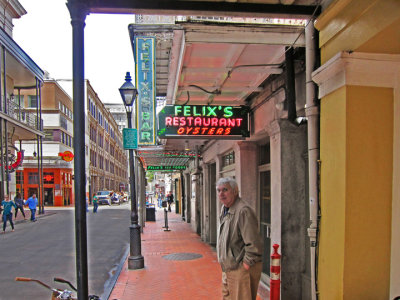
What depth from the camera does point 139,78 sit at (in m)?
11.8

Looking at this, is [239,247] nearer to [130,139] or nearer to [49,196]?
[130,139]

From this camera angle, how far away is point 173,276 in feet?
25.4

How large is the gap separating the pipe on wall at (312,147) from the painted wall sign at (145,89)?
7346mm

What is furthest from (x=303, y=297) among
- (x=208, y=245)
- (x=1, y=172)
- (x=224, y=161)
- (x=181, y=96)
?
(x=1, y=172)

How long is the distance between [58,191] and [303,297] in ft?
127

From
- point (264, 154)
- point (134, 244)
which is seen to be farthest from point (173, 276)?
point (264, 154)

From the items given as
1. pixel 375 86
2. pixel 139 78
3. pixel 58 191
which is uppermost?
pixel 139 78

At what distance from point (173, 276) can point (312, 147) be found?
5.05m

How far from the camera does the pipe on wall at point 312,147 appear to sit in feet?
12.0

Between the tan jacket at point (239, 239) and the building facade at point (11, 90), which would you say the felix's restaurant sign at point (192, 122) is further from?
the building facade at point (11, 90)

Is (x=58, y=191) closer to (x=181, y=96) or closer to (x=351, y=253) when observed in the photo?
(x=181, y=96)

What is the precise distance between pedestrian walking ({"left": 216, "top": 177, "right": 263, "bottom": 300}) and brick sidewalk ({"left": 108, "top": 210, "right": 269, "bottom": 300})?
8.53 feet

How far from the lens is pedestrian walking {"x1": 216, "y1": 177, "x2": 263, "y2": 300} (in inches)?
146

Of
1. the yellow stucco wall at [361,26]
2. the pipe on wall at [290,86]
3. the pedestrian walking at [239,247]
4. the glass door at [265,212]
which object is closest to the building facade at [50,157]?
the glass door at [265,212]
